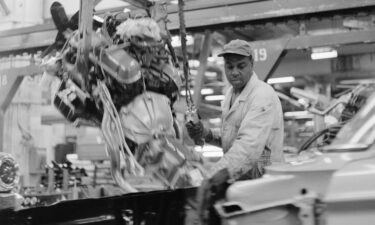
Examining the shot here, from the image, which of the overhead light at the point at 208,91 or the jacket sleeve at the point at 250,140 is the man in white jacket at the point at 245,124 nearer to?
the jacket sleeve at the point at 250,140

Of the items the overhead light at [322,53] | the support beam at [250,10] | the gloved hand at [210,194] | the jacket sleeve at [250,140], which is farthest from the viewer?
the overhead light at [322,53]

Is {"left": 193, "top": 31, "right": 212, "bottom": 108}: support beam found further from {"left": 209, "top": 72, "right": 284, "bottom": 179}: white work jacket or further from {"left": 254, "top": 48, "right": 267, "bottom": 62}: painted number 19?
{"left": 209, "top": 72, "right": 284, "bottom": 179}: white work jacket

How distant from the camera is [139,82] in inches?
124

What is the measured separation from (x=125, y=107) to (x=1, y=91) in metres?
4.95

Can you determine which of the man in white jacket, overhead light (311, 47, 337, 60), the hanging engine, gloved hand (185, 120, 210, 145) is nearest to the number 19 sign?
the man in white jacket

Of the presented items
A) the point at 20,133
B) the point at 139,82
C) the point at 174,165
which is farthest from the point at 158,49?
the point at 20,133

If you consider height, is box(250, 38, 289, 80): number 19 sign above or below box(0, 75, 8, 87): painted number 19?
above

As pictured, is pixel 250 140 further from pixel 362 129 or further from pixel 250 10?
pixel 250 10

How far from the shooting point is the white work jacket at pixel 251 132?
295 centimetres

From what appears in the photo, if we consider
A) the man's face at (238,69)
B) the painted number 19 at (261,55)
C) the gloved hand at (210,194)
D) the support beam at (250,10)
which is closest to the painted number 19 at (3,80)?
the support beam at (250,10)

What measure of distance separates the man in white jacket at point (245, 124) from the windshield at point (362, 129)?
2.86 ft

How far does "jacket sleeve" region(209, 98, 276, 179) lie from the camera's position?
2.93 m

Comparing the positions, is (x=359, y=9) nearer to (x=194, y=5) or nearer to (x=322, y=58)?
(x=194, y=5)

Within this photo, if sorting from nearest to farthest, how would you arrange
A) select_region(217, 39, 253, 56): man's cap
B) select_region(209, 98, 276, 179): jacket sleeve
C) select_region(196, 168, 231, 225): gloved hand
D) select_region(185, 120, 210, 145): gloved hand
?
select_region(196, 168, 231, 225): gloved hand, select_region(209, 98, 276, 179): jacket sleeve, select_region(217, 39, 253, 56): man's cap, select_region(185, 120, 210, 145): gloved hand
